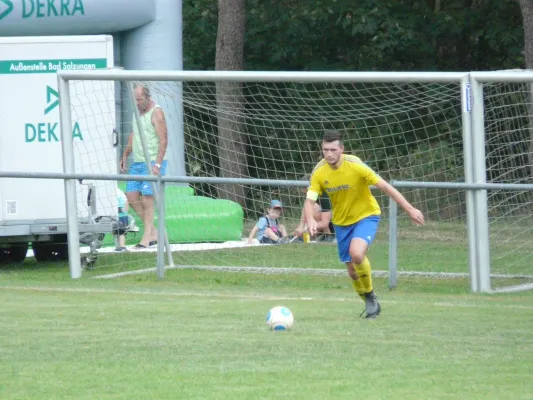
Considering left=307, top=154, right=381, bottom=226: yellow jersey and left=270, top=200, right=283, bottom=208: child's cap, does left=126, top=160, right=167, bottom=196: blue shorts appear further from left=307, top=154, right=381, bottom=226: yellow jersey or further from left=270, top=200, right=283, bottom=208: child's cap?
left=307, top=154, right=381, bottom=226: yellow jersey

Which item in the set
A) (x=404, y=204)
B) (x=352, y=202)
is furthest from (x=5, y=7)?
(x=404, y=204)

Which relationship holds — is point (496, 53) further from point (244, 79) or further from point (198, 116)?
point (244, 79)

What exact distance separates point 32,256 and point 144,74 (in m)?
5.18

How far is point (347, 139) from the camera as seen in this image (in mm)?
17922

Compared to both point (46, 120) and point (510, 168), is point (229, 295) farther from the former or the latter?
point (46, 120)

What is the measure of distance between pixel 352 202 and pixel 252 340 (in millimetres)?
2367

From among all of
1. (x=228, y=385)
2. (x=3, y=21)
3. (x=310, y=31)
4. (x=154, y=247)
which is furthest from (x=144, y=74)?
(x=310, y=31)

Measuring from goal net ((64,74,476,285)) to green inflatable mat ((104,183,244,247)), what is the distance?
0.02m

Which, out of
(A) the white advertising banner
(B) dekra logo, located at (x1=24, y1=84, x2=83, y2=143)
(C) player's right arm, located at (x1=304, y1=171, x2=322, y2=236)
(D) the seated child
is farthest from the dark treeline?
(C) player's right arm, located at (x1=304, y1=171, x2=322, y2=236)

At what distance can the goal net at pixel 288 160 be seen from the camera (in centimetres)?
A: 1546

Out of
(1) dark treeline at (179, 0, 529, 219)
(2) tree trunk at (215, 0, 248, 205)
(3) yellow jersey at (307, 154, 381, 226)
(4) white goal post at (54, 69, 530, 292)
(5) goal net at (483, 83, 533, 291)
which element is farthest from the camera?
(1) dark treeline at (179, 0, 529, 219)

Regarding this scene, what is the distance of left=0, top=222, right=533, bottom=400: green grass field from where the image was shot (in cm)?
762

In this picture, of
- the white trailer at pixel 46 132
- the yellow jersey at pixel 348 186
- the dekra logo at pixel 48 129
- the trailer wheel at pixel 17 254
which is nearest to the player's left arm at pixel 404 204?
the yellow jersey at pixel 348 186

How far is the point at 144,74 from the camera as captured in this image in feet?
47.6
